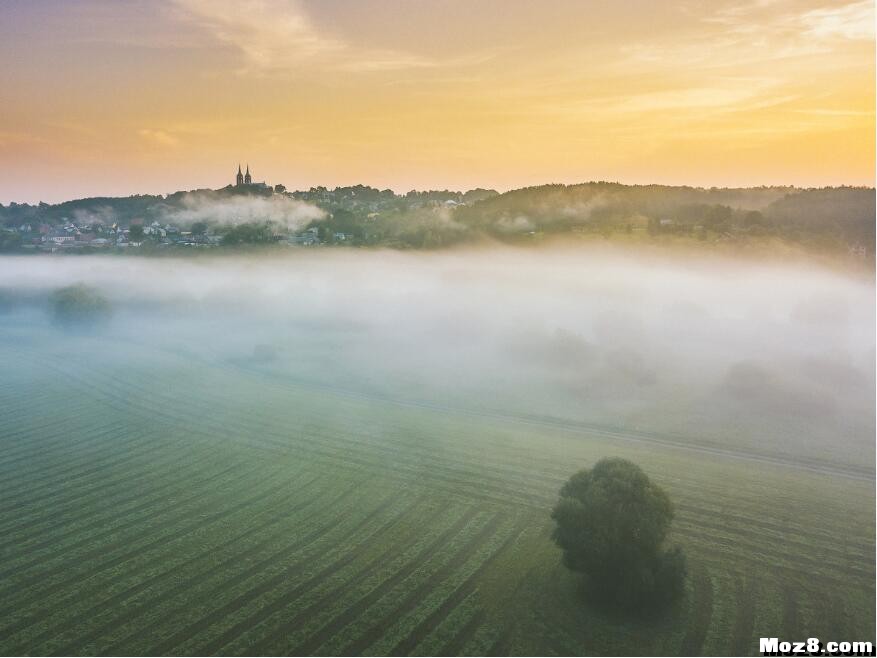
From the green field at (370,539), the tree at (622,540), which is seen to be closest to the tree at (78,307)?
the green field at (370,539)

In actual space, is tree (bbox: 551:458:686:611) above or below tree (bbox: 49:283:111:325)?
below

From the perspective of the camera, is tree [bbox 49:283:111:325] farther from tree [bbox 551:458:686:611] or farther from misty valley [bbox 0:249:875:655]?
tree [bbox 551:458:686:611]

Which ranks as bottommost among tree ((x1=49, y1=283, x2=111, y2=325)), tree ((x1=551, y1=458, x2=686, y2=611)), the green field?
the green field

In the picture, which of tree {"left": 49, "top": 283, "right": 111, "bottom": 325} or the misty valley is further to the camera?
tree {"left": 49, "top": 283, "right": 111, "bottom": 325}

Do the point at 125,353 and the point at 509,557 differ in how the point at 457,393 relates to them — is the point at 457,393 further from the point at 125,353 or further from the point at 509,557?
the point at 125,353

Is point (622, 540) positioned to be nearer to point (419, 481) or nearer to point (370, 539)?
point (370, 539)

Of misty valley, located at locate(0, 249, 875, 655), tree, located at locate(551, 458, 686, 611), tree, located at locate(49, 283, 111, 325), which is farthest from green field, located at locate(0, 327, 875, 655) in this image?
tree, located at locate(49, 283, 111, 325)

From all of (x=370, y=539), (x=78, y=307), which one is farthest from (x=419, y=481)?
(x=78, y=307)

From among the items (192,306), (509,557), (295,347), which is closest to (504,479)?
(509,557)
